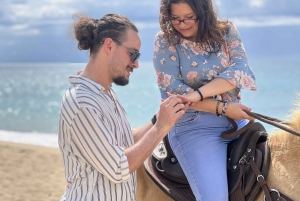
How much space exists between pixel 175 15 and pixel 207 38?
0.95 feet

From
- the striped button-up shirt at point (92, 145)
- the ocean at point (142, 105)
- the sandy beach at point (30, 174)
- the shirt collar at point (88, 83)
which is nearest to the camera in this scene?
the striped button-up shirt at point (92, 145)

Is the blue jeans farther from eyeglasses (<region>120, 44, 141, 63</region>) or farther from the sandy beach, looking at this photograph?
the sandy beach

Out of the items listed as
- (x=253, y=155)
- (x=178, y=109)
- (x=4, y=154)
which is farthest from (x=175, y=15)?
Answer: (x=4, y=154)

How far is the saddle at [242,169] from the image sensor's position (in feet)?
10.0

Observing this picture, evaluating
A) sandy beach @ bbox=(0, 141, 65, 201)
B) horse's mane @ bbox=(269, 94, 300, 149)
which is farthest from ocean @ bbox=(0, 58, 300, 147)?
horse's mane @ bbox=(269, 94, 300, 149)

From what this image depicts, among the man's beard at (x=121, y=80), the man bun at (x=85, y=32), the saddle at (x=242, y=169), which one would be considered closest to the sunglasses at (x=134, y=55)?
the man's beard at (x=121, y=80)

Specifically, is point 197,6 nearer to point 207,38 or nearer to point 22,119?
point 207,38

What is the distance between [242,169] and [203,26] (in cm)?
105

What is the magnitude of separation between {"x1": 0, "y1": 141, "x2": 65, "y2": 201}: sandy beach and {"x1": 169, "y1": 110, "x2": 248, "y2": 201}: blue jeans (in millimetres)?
6463

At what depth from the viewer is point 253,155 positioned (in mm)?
3139

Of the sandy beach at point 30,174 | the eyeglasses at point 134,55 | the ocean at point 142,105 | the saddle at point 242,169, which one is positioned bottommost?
the ocean at point 142,105

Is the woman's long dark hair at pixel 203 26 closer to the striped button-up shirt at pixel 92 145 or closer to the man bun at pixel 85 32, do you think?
the man bun at pixel 85 32

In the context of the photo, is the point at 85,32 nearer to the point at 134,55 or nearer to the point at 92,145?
the point at 134,55

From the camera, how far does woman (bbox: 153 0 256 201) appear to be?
10.5 feet
